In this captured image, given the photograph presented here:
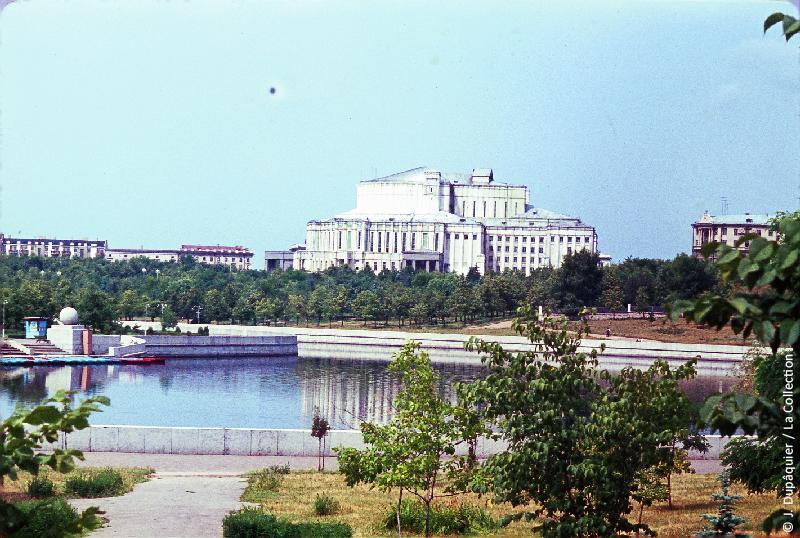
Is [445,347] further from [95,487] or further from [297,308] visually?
[95,487]

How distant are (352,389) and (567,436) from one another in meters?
16.9

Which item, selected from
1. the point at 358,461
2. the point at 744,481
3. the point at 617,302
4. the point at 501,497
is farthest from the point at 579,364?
the point at 617,302

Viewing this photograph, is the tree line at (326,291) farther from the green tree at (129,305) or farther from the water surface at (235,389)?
the water surface at (235,389)

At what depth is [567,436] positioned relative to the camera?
18.2ft

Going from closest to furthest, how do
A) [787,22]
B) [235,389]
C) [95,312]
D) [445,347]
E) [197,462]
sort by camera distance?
[787,22], [197,462], [235,389], [445,347], [95,312]

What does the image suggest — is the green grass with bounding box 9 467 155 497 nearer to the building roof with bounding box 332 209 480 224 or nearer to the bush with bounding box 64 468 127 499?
the bush with bounding box 64 468 127 499

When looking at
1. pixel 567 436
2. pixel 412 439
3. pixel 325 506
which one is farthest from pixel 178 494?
pixel 567 436

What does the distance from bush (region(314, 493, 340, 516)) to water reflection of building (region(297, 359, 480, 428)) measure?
738 cm

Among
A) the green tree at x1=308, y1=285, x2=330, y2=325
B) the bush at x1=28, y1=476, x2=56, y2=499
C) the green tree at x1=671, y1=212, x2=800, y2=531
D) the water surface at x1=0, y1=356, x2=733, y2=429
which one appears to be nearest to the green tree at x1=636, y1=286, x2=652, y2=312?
the water surface at x1=0, y1=356, x2=733, y2=429

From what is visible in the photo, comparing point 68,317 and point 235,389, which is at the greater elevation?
point 68,317

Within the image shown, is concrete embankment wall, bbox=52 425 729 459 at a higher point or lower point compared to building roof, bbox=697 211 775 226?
lower

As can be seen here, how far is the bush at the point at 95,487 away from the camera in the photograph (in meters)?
8.40

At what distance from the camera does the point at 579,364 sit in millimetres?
5754

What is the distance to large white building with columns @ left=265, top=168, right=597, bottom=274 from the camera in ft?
206
